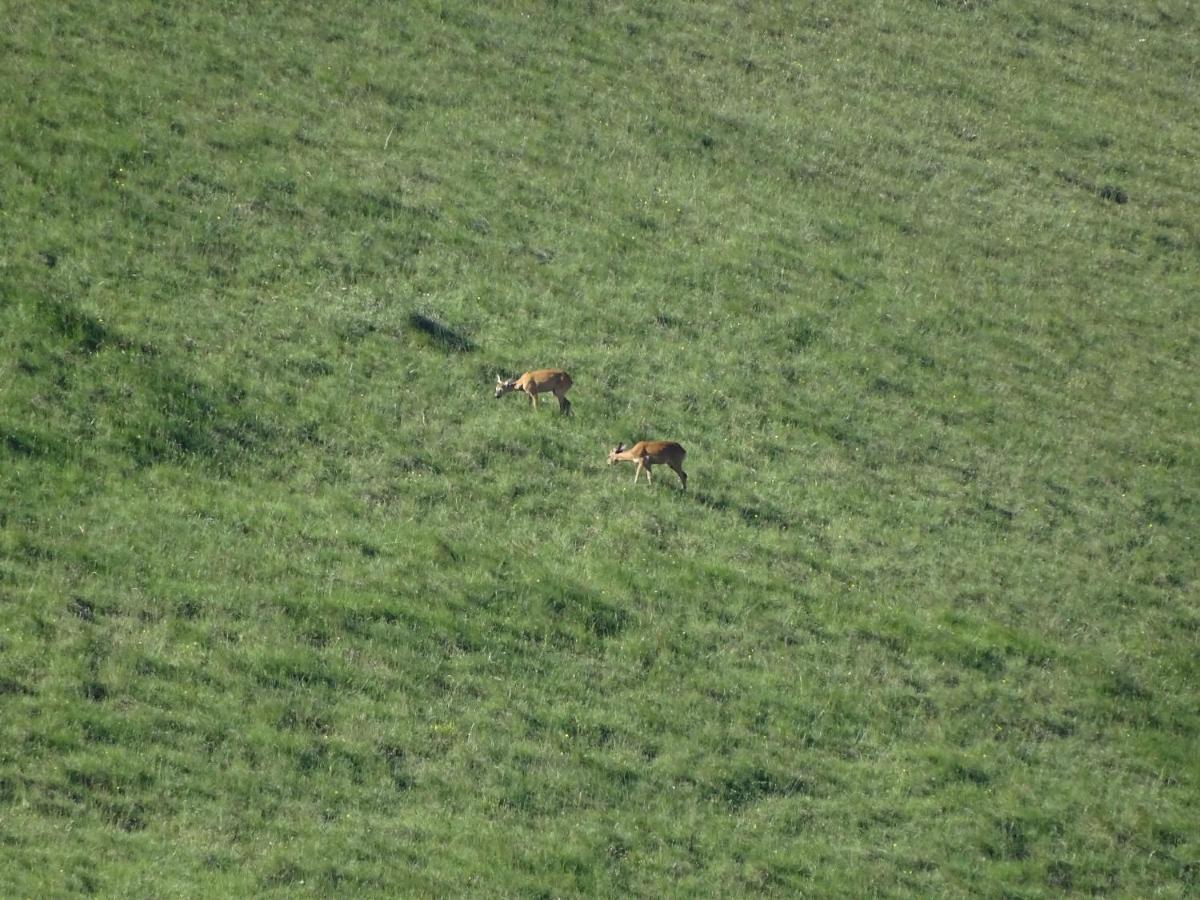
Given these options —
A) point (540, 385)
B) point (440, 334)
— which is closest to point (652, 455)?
point (540, 385)

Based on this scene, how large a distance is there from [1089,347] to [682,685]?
53.1 ft

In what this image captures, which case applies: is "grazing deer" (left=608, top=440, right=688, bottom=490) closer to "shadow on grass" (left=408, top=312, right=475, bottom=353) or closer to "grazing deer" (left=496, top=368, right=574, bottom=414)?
"grazing deer" (left=496, top=368, right=574, bottom=414)

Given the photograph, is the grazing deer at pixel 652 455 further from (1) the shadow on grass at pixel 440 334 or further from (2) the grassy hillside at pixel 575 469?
(1) the shadow on grass at pixel 440 334

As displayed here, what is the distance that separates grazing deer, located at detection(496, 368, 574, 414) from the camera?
28.1 meters

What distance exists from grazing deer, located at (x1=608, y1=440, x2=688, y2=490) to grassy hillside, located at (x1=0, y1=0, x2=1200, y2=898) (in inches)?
18.4

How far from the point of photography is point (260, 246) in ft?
100

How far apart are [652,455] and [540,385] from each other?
9.17ft

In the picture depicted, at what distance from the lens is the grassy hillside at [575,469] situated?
20766 mm

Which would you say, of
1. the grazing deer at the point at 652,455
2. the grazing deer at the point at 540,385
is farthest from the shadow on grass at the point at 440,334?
the grazing deer at the point at 652,455

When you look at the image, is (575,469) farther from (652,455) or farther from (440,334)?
(440,334)

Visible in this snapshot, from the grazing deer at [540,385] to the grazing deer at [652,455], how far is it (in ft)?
6.29

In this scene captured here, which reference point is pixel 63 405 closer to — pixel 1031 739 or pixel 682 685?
pixel 682 685

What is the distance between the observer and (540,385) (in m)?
28.2

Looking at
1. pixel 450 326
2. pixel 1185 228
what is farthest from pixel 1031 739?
pixel 1185 228
